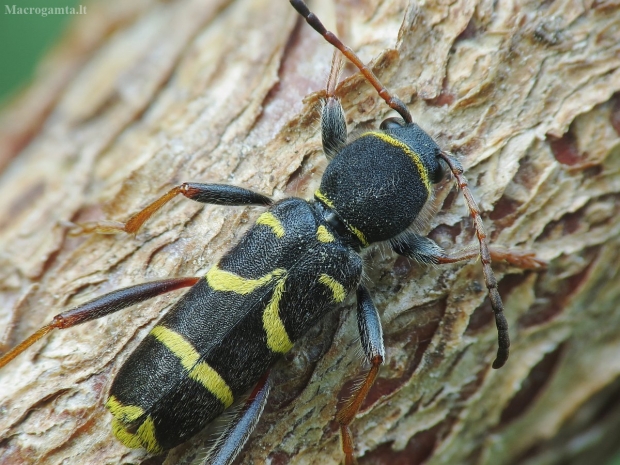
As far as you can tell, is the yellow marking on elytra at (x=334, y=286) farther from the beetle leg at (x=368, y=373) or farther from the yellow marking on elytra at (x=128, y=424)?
the yellow marking on elytra at (x=128, y=424)

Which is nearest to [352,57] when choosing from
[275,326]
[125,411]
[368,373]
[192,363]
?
[275,326]

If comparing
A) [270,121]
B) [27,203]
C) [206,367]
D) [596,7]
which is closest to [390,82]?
[270,121]

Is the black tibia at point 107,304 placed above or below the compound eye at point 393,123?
above

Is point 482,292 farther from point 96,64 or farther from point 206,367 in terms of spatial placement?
point 96,64

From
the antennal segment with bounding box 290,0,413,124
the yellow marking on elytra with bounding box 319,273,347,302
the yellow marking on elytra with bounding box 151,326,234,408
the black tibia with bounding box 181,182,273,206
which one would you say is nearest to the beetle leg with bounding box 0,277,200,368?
the yellow marking on elytra with bounding box 151,326,234,408

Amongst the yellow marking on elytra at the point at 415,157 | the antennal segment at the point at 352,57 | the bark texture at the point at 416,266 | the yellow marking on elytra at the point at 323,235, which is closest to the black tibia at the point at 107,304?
the bark texture at the point at 416,266

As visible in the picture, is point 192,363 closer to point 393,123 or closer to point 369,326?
point 369,326
